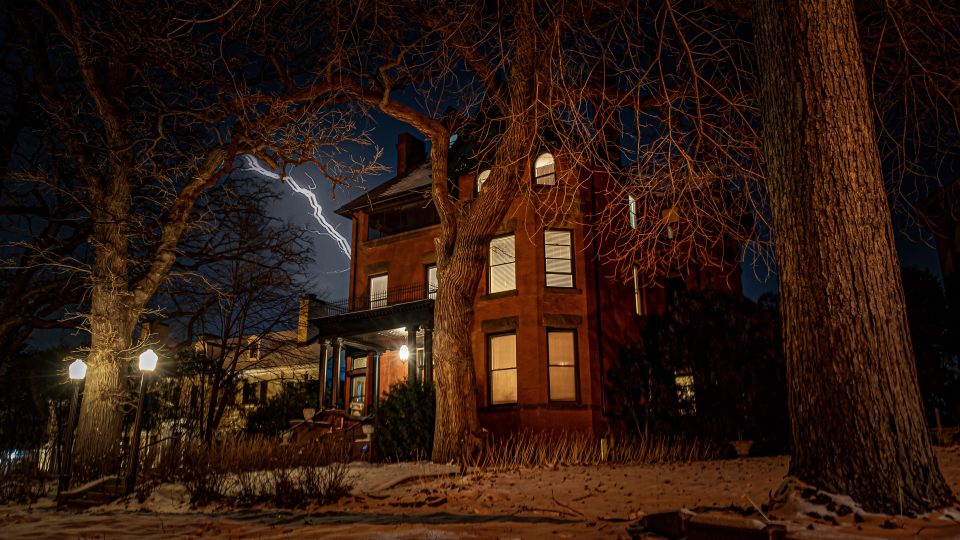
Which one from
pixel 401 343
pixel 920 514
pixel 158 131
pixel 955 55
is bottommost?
pixel 920 514

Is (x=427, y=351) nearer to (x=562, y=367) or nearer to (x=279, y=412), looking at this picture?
(x=562, y=367)

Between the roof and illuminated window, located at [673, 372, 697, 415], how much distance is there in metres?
11.1

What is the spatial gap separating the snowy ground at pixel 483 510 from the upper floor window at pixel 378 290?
41.4 feet

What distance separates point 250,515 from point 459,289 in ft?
19.6

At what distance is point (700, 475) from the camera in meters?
8.61

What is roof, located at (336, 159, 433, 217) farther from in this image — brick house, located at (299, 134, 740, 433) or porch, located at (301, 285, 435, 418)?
porch, located at (301, 285, 435, 418)

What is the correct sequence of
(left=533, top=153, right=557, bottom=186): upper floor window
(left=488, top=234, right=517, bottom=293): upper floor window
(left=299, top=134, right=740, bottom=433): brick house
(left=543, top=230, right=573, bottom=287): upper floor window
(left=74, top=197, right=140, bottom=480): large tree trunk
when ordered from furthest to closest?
(left=533, top=153, right=557, bottom=186): upper floor window
(left=488, top=234, right=517, bottom=293): upper floor window
(left=543, top=230, right=573, bottom=287): upper floor window
(left=299, top=134, right=740, bottom=433): brick house
(left=74, top=197, right=140, bottom=480): large tree trunk

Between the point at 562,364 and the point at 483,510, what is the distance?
39.3ft

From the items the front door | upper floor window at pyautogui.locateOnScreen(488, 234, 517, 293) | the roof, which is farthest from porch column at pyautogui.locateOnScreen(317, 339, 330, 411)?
upper floor window at pyautogui.locateOnScreen(488, 234, 517, 293)

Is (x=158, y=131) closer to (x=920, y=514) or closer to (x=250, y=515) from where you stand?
(x=250, y=515)

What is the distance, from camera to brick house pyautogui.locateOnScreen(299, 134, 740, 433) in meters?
17.4

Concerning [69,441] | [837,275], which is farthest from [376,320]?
[837,275]

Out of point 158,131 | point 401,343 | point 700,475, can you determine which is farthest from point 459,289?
point 401,343

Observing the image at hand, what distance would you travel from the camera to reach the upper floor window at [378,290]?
22.3m
